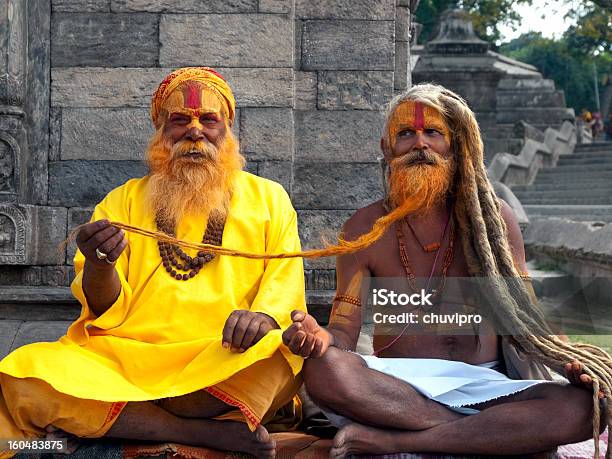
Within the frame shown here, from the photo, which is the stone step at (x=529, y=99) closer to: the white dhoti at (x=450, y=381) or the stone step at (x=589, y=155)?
the stone step at (x=589, y=155)

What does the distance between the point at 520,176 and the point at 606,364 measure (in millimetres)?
15883

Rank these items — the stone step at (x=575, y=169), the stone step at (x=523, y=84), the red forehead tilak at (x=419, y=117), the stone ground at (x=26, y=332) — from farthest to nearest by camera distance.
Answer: the stone step at (x=523, y=84), the stone step at (x=575, y=169), the stone ground at (x=26, y=332), the red forehead tilak at (x=419, y=117)

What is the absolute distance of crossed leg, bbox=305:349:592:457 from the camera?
11.6ft

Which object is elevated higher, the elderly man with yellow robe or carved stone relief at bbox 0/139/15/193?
carved stone relief at bbox 0/139/15/193

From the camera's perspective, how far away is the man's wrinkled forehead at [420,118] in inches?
161

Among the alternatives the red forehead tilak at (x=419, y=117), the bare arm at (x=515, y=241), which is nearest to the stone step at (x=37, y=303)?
the red forehead tilak at (x=419, y=117)

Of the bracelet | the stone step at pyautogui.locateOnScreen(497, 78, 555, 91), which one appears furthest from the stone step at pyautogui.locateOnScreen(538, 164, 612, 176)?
the bracelet

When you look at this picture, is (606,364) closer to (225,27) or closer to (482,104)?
(225,27)

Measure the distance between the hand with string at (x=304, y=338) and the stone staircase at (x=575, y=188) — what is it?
11.9 metres

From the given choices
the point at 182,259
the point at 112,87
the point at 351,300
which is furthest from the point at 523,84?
the point at 182,259

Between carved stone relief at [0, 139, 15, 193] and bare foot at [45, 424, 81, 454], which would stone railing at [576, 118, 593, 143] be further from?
bare foot at [45, 424, 81, 454]

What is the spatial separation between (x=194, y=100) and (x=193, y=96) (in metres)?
0.02

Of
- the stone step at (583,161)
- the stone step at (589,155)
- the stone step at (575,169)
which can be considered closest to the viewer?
the stone step at (575,169)

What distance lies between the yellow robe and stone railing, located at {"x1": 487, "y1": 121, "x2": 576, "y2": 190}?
535 inches
